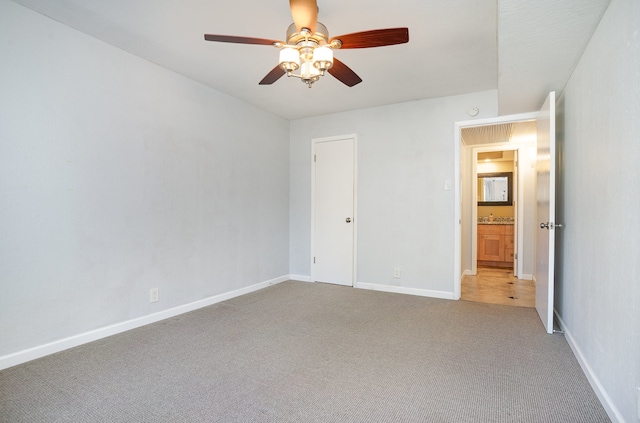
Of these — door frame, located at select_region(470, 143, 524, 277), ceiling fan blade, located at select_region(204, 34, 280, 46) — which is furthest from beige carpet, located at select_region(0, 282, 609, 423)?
door frame, located at select_region(470, 143, 524, 277)

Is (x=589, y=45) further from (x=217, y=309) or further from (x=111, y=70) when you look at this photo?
(x=217, y=309)

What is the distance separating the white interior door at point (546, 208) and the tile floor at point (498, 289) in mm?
643

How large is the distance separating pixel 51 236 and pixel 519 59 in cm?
354

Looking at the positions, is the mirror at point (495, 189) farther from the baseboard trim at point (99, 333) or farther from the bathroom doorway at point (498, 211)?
the baseboard trim at point (99, 333)

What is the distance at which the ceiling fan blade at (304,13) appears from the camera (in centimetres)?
179

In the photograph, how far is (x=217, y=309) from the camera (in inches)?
134

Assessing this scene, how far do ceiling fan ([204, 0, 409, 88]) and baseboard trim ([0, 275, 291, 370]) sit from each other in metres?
2.33

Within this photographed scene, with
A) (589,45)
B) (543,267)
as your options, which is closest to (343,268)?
(543,267)

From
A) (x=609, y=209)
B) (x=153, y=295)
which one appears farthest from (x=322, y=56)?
(x=153, y=295)

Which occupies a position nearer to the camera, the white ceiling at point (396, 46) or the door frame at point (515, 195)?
the white ceiling at point (396, 46)

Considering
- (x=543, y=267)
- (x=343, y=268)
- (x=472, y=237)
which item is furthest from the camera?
(x=472, y=237)

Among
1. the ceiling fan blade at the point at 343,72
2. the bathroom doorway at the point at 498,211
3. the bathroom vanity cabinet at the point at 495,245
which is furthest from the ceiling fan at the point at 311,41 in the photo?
the bathroom vanity cabinet at the point at 495,245

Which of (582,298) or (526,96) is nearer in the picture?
(582,298)

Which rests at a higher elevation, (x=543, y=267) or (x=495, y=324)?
(x=543, y=267)
